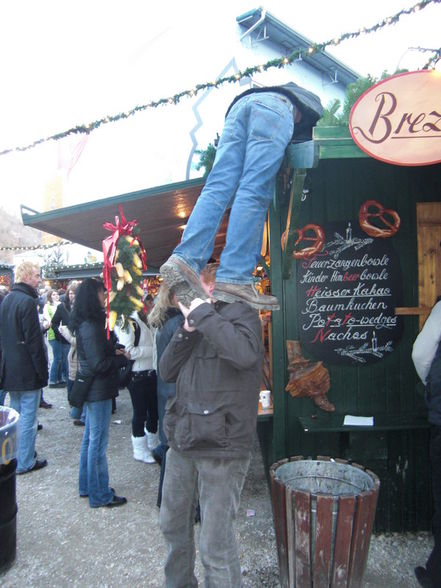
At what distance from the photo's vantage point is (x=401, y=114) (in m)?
2.18

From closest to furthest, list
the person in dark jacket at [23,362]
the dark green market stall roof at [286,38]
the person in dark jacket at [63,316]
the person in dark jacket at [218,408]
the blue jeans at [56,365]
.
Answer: the person in dark jacket at [218,408]
the person in dark jacket at [23,362]
the person in dark jacket at [63,316]
the blue jeans at [56,365]
the dark green market stall roof at [286,38]

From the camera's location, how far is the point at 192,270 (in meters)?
1.88

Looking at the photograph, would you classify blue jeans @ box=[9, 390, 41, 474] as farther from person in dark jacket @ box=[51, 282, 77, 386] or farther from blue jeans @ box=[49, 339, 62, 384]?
blue jeans @ box=[49, 339, 62, 384]

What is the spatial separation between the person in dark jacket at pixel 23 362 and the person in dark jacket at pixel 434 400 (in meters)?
3.84

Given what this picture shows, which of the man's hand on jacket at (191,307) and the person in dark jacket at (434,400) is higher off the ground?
the man's hand on jacket at (191,307)

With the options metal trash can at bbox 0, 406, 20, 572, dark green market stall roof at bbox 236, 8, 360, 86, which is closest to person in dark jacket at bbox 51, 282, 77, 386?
metal trash can at bbox 0, 406, 20, 572

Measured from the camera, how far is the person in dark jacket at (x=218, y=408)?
5.86ft

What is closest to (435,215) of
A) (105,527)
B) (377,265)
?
(377,265)

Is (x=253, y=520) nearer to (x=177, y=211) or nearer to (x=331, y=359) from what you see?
(x=331, y=359)

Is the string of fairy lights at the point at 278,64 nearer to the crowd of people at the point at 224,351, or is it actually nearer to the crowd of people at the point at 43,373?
the crowd of people at the point at 224,351

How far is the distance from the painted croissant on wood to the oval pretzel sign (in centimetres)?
169

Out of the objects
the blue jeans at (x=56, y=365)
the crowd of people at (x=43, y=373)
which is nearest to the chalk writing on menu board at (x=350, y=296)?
the crowd of people at (x=43, y=373)

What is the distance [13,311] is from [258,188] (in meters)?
3.66

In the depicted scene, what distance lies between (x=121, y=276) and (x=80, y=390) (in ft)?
4.35
